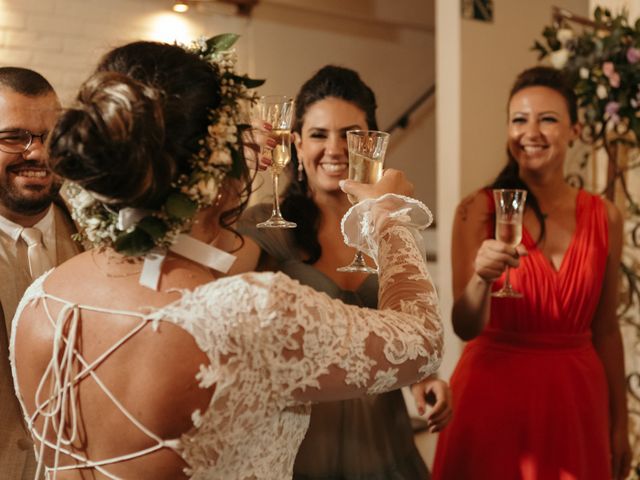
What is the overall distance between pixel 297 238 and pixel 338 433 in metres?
0.55

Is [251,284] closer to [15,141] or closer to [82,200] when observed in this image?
[82,200]

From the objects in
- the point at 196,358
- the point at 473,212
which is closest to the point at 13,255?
the point at 196,358

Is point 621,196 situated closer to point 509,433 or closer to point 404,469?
point 509,433

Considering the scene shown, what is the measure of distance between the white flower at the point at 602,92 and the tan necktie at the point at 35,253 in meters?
2.36

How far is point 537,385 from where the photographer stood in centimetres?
246

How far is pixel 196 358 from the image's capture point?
1.14m

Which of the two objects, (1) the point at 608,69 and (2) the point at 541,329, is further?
(1) the point at 608,69

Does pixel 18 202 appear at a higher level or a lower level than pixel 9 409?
higher

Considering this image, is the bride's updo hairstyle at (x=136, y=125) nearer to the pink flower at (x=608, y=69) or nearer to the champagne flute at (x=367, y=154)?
the champagne flute at (x=367, y=154)

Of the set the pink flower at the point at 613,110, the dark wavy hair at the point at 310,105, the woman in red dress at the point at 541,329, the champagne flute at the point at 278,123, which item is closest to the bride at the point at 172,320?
the champagne flute at the point at 278,123

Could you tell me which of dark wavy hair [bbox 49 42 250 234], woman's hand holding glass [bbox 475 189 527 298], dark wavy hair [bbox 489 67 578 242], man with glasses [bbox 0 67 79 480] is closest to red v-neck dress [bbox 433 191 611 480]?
dark wavy hair [bbox 489 67 578 242]

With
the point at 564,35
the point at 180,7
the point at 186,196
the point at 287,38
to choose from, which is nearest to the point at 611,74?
the point at 564,35

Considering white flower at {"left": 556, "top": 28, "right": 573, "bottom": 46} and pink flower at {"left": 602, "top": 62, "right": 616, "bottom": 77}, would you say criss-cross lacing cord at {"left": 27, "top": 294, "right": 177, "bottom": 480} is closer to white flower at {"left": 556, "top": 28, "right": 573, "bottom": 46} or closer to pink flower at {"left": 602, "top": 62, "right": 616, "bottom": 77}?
pink flower at {"left": 602, "top": 62, "right": 616, "bottom": 77}

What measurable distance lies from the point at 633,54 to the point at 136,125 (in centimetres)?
254
